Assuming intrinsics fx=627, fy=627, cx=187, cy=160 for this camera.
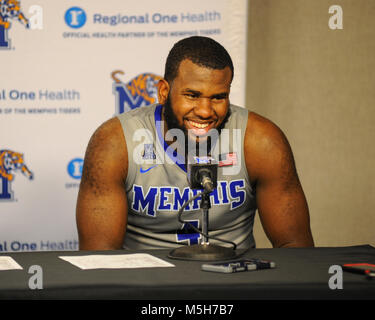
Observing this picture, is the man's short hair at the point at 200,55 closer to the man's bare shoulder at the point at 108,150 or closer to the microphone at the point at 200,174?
the man's bare shoulder at the point at 108,150

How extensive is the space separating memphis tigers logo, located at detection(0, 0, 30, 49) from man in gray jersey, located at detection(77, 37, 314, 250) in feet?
3.23

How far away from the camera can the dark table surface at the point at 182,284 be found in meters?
1.31

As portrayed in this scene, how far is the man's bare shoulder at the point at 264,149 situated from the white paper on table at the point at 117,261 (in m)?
0.82

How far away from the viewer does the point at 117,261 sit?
164cm

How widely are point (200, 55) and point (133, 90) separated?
2.91ft

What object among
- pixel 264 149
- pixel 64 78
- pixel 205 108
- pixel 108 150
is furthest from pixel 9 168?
pixel 264 149

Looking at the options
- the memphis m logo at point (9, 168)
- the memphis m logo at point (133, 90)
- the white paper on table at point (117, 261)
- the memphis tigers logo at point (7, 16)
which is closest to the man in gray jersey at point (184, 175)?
the white paper on table at point (117, 261)

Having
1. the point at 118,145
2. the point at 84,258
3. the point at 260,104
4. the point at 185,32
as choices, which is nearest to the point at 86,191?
the point at 118,145

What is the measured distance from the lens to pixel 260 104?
3.78 metres

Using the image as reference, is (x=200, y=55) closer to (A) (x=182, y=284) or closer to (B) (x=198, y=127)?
(B) (x=198, y=127)

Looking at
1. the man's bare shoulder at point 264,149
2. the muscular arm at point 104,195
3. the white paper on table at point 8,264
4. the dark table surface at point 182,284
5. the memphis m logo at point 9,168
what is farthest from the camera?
the memphis m logo at point 9,168

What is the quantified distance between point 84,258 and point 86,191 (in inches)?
25.5

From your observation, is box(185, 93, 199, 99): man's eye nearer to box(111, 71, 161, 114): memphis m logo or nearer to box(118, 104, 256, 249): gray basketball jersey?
box(118, 104, 256, 249): gray basketball jersey

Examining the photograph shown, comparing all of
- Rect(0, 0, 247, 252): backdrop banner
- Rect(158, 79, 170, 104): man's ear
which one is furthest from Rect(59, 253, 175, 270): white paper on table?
Rect(0, 0, 247, 252): backdrop banner
